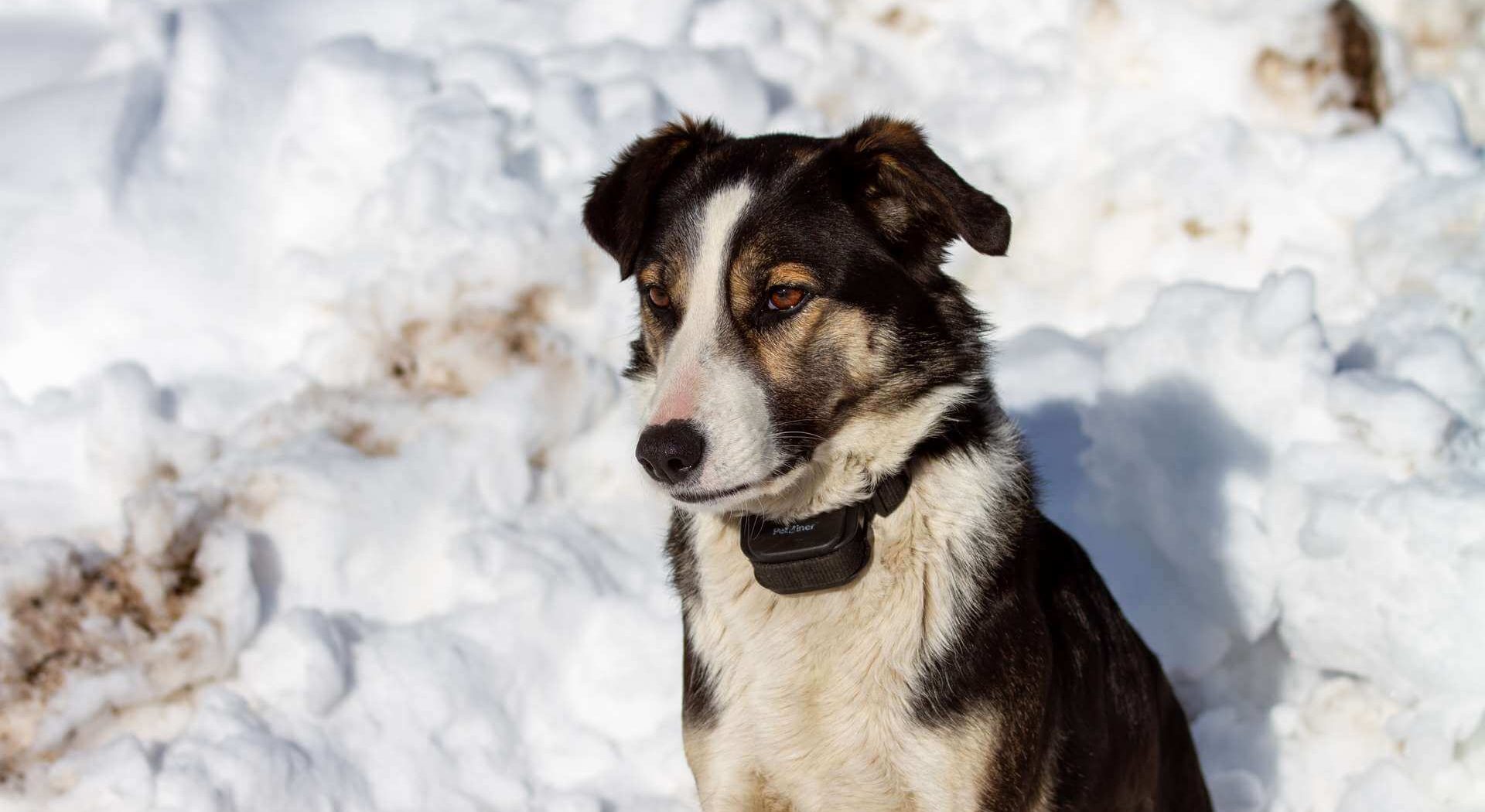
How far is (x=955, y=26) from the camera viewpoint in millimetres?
Answer: 7074

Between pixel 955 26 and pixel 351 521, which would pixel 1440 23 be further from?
pixel 351 521

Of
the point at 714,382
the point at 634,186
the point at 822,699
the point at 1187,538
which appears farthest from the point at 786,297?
the point at 1187,538

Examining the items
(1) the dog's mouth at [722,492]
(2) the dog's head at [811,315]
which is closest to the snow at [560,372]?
(2) the dog's head at [811,315]

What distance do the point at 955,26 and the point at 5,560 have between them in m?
5.21

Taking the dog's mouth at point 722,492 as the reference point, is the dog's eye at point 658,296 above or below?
above

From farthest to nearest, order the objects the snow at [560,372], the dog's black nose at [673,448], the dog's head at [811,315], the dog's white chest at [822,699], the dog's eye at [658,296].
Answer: the snow at [560,372], the dog's eye at [658,296], the dog's white chest at [822,699], the dog's head at [811,315], the dog's black nose at [673,448]

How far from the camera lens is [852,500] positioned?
312 cm

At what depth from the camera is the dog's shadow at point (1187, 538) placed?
4641 millimetres

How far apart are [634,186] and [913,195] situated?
2.50 ft

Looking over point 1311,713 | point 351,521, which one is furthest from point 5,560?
point 1311,713

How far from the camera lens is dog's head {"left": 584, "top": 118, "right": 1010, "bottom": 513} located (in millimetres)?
2877

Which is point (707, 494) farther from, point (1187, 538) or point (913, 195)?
point (1187, 538)

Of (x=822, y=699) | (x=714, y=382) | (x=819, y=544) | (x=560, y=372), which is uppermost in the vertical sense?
(x=714, y=382)

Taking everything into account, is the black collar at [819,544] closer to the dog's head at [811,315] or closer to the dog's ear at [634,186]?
the dog's head at [811,315]
